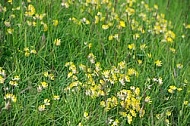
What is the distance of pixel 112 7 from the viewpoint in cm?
413

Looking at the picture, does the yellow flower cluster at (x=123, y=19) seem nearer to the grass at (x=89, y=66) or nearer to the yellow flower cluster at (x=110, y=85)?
the grass at (x=89, y=66)

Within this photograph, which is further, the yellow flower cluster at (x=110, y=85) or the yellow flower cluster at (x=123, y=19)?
the yellow flower cluster at (x=123, y=19)

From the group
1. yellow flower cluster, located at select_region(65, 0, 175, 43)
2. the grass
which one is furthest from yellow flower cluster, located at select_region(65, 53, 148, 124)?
yellow flower cluster, located at select_region(65, 0, 175, 43)

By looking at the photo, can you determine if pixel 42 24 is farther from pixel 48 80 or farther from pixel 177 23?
pixel 177 23

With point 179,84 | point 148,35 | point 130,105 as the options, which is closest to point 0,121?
point 130,105

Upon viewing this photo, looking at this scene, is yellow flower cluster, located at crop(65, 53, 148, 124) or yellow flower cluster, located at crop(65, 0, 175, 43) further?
yellow flower cluster, located at crop(65, 0, 175, 43)

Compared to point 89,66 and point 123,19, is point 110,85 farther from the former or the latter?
point 123,19

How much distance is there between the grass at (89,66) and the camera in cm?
293

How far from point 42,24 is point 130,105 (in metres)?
1.08

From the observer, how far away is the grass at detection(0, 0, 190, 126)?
293 centimetres

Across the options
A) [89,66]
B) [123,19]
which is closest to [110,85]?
[89,66]

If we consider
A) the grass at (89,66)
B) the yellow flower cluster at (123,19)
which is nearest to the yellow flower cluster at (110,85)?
the grass at (89,66)

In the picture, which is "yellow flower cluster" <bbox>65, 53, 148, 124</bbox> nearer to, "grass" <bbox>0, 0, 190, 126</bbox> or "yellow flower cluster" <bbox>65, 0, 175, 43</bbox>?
"grass" <bbox>0, 0, 190, 126</bbox>

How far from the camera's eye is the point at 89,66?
3338 millimetres
